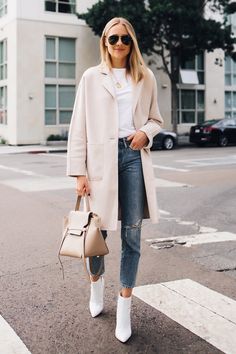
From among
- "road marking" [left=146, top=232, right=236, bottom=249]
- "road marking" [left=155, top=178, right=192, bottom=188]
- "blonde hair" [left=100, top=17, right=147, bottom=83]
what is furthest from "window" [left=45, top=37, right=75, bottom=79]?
"blonde hair" [left=100, top=17, right=147, bottom=83]

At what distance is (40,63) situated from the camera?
27.0 metres

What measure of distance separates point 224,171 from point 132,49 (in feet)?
36.2

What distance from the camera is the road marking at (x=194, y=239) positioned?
20.8ft

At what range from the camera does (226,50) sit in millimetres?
27641

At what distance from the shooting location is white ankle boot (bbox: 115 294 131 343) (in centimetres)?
354

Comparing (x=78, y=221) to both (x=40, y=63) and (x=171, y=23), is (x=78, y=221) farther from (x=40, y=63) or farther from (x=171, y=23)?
(x=40, y=63)

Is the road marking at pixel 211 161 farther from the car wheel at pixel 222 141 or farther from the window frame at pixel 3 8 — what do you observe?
the window frame at pixel 3 8

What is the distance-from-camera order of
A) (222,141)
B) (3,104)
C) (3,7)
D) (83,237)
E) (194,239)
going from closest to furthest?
(83,237)
(194,239)
(222,141)
(3,7)
(3,104)

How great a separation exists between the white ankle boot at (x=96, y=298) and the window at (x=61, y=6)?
25320mm

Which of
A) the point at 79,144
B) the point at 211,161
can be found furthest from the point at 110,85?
Result: the point at 211,161

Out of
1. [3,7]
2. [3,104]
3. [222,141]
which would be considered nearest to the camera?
[222,141]

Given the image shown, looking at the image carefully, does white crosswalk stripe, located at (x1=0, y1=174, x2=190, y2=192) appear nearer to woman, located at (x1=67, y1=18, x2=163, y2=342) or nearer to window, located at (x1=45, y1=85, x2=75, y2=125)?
woman, located at (x1=67, y1=18, x2=163, y2=342)

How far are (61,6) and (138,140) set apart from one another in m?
25.8

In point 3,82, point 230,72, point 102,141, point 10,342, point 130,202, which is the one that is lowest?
point 10,342
